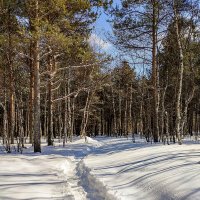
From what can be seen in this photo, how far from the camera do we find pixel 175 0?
1953 cm

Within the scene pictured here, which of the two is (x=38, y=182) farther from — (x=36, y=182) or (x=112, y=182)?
(x=112, y=182)

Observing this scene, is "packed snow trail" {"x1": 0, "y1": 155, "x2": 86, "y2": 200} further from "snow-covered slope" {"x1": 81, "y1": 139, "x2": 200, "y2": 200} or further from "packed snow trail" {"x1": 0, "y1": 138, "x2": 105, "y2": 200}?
→ "snow-covered slope" {"x1": 81, "y1": 139, "x2": 200, "y2": 200}

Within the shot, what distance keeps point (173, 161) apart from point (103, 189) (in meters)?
2.44

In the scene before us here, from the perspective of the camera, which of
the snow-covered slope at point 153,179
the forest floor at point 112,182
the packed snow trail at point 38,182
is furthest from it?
the packed snow trail at point 38,182

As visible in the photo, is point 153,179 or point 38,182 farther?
point 38,182

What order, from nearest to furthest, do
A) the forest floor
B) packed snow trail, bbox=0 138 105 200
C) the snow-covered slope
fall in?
1. the snow-covered slope
2. the forest floor
3. packed snow trail, bbox=0 138 105 200

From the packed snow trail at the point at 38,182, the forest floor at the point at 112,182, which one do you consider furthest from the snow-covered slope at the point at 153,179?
the packed snow trail at the point at 38,182

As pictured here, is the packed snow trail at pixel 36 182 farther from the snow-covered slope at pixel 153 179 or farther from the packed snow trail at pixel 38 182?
the snow-covered slope at pixel 153 179

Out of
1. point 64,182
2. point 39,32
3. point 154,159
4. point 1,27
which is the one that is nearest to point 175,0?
point 39,32

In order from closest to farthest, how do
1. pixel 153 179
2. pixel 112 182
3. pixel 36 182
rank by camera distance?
pixel 153 179 < pixel 112 182 < pixel 36 182

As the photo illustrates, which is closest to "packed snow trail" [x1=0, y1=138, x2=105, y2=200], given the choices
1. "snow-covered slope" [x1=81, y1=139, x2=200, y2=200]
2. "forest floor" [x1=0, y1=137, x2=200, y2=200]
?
"forest floor" [x1=0, y1=137, x2=200, y2=200]

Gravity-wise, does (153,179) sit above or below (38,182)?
above

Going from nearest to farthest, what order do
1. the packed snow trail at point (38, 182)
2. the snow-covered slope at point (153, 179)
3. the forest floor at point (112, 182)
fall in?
the snow-covered slope at point (153, 179)
the forest floor at point (112, 182)
the packed snow trail at point (38, 182)

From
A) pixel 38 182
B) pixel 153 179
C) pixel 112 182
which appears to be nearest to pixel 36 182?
pixel 38 182
